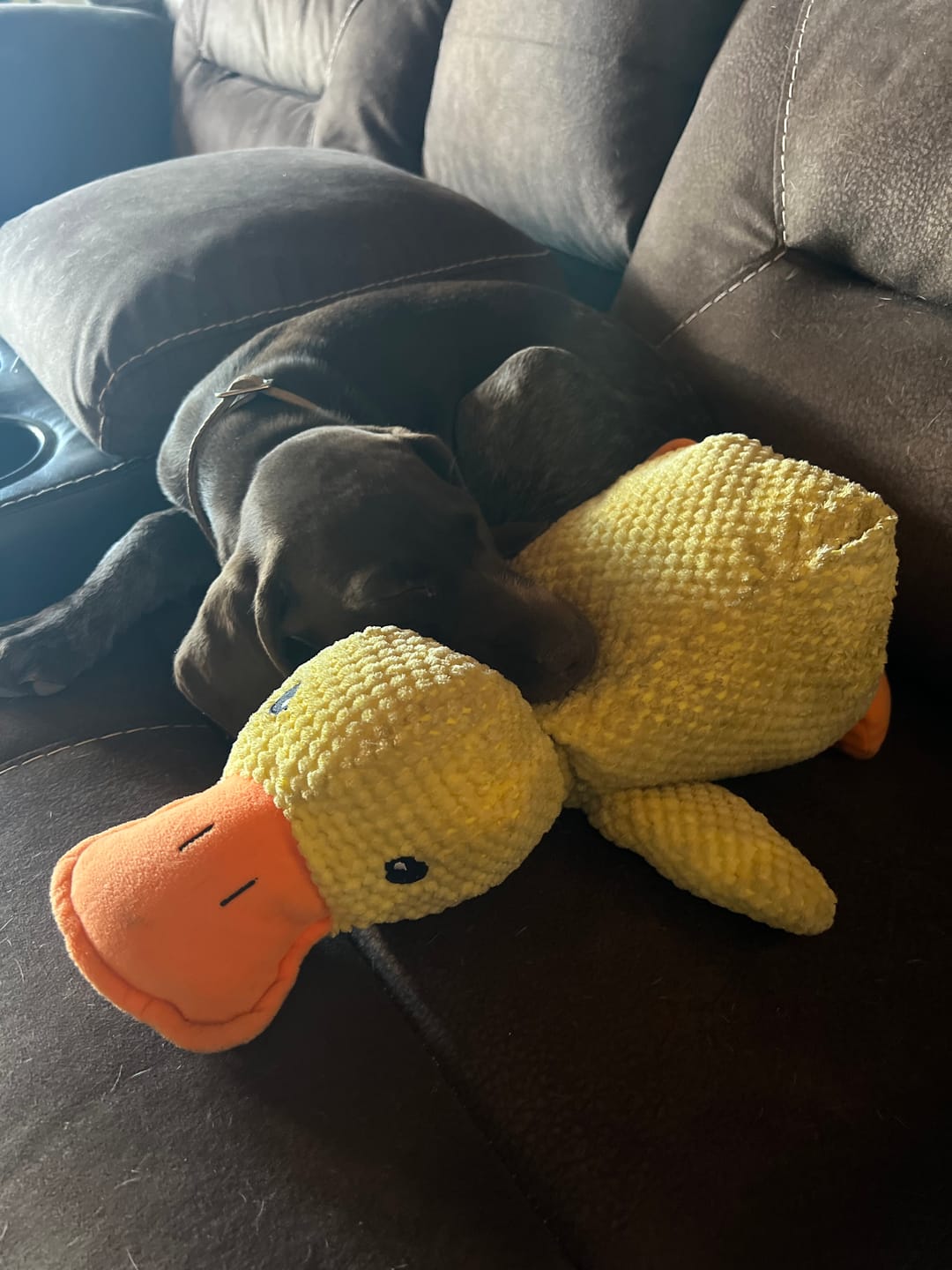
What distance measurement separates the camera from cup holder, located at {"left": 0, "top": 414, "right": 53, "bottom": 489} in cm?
174

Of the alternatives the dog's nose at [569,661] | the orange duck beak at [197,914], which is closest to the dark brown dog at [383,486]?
the dog's nose at [569,661]

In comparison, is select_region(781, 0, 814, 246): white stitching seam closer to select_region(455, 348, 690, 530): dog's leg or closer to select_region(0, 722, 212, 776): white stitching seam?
select_region(455, 348, 690, 530): dog's leg

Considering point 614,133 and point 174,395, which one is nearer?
point 614,133

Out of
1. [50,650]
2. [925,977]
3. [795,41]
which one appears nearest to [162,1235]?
[925,977]

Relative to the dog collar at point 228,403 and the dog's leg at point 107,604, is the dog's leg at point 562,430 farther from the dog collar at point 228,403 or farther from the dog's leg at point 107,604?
the dog's leg at point 107,604

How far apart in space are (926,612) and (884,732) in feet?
0.53

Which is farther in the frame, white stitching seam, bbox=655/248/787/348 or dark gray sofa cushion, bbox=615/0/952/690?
white stitching seam, bbox=655/248/787/348

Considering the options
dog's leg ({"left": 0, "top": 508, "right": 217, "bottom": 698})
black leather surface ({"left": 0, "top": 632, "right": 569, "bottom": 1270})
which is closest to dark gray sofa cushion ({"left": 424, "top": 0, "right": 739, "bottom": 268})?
dog's leg ({"left": 0, "top": 508, "right": 217, "bottom": 698})

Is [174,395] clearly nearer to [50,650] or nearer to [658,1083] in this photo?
[50,650]

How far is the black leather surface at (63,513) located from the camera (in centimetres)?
162

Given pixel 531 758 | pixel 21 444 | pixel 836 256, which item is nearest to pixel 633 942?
pixel 531 758

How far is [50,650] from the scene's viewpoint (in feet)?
4.57

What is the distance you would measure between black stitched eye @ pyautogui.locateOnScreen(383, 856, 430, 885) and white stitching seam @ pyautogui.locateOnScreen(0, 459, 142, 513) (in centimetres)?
115

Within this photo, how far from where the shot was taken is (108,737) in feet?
4.12
